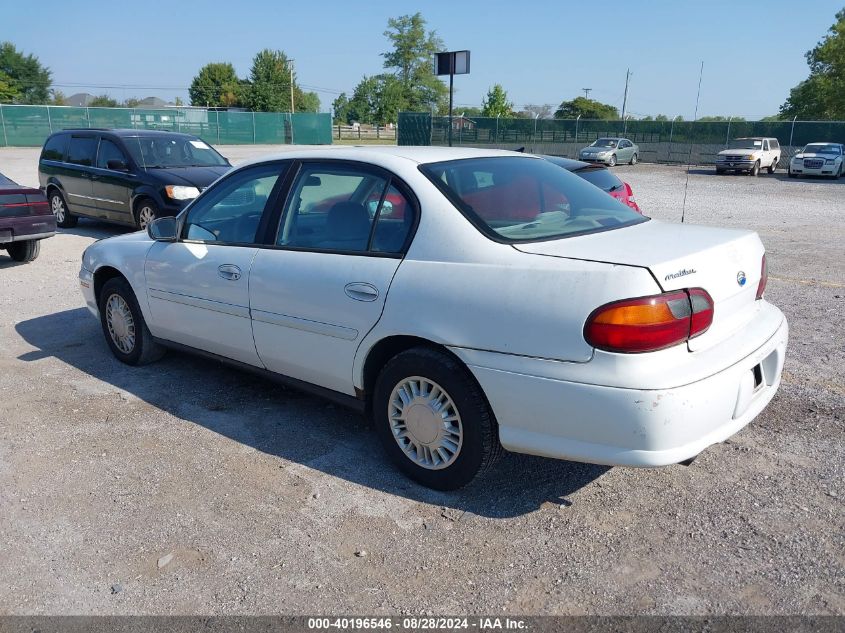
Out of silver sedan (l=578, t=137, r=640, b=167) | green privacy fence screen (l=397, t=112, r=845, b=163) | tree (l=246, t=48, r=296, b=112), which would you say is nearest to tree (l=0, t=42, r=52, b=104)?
tree (l=246, t=48, r=296, b=112)

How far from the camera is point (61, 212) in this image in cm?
1253

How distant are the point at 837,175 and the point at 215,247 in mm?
30174

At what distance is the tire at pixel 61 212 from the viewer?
12.4 m

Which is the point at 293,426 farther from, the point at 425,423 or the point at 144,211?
the point at 144,211

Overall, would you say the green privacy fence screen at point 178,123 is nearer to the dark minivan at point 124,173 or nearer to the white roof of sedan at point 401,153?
the dark minivan at point 124,173

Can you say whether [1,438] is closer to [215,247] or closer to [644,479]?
[215,247]

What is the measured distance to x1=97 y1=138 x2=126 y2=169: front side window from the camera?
444 inches

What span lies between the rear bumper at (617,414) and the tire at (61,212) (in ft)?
37.7

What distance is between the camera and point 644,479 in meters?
3.66

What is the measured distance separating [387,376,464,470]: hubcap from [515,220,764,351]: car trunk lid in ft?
2.71

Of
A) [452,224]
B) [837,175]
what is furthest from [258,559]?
[837,175]

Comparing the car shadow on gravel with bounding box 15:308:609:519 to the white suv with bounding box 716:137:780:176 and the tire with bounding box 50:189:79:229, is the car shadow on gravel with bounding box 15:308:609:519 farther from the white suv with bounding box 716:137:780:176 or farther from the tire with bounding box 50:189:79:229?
the white suv with bounding box 716:137:780:176

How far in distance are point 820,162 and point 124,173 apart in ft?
88.2

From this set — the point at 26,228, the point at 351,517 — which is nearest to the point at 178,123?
the point at 26,228
